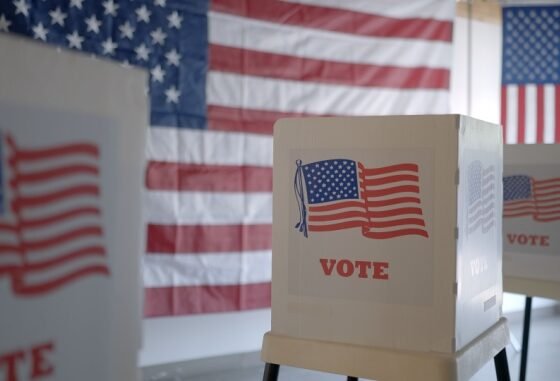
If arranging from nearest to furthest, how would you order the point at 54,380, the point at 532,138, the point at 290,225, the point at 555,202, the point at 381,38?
the point at 54,380 → the point at 290,225 → the point at 555,202 → the point at 381,38 → the point at 532,138

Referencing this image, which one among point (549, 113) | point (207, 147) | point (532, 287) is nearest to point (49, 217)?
point (532, 287)

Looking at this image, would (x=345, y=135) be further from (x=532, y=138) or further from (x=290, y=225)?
(x=532, y=138)

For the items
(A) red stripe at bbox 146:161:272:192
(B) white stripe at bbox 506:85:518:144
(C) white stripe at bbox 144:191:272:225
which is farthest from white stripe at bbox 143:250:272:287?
(B) white stripe at bbox 506:85:518:144

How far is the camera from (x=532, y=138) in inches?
144

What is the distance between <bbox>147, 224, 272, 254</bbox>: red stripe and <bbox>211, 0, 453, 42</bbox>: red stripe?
0.87 metres

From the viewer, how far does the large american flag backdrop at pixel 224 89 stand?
2.43 m

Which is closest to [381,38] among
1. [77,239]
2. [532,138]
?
[532,138]

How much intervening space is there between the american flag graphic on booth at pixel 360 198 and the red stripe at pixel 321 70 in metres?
1.67

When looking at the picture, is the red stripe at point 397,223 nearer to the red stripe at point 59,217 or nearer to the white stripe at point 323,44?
the red stripe at point 59,217

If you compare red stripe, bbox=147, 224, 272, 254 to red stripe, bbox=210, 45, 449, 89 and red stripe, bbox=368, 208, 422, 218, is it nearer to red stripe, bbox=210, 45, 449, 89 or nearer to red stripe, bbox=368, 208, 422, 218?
red stripe, bbox=210, 45, 449, 89

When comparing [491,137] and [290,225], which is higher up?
[491,137]

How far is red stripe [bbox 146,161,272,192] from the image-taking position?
2508 millimetres

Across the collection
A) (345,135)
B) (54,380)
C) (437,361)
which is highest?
(345,135)

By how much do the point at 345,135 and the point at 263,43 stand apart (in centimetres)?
182
